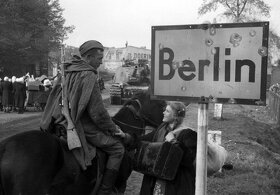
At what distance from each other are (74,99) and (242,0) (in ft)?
133

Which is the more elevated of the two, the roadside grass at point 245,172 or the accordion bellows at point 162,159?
the accordion bellows at point 162,159

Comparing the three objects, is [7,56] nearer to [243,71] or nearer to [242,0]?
[242,0]

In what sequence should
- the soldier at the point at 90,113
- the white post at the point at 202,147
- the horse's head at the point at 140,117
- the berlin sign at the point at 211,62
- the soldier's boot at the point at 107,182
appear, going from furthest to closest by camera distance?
the horse's head at the point at 140,117 < the soldier's boot at the point at 107,182 < the soldier at the point at 90,113 < the white post at the point at 202,147 < the berlin sign at the point at 211,62

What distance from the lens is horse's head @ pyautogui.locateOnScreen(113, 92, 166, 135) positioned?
18.9 ft

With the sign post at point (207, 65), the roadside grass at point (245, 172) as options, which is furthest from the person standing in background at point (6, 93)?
the sign post at point (207, 65)

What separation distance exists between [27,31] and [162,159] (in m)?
42.1

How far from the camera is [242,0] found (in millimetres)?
42250

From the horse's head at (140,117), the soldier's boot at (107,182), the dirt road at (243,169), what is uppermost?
the horse's head at (140,117)

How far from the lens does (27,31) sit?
43406 millimetres

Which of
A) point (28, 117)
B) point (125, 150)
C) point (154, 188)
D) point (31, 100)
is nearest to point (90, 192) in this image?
point (125, 150)

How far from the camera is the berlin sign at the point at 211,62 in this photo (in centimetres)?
287

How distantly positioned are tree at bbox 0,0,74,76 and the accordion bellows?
3519cm

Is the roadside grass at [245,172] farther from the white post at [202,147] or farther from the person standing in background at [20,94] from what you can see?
the person standing in background at [20,94]

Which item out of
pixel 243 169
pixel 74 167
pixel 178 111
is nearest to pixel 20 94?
pixel 243 169
